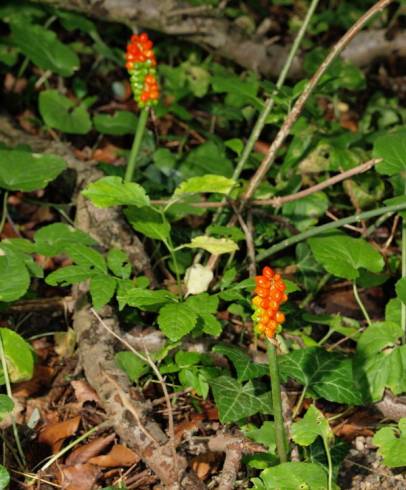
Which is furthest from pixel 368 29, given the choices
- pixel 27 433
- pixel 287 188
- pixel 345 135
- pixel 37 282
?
pixel 27 433

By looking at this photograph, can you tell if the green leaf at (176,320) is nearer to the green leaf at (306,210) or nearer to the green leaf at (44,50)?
the green leaf at (306,210)

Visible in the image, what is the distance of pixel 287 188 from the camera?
2.75 meters

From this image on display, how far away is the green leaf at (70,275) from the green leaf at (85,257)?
0.11 feet

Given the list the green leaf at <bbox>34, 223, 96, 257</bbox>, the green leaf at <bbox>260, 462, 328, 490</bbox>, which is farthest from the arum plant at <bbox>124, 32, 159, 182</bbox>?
the green leaf at <bbox>260, 462, 328, 490</bbox>

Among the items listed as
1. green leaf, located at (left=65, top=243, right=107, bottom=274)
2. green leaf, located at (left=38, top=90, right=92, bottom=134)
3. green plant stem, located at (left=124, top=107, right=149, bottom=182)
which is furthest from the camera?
green leaf, located at (left=38, top=90, right=92, bottom=134)

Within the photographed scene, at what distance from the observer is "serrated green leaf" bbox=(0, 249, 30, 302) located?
2006mm

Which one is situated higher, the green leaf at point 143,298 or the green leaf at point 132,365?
the green leaf at point 143,298

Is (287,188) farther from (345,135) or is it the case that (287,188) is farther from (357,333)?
(357,333)

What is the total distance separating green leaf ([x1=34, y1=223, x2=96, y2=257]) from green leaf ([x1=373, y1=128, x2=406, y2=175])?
906 mm

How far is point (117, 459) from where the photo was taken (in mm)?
2010

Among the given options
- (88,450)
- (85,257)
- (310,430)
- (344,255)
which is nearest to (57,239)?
(85,257)

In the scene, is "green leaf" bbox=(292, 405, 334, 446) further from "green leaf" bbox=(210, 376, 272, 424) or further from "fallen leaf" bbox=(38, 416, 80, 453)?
"fallen leaf" bbox=(38, 416, 80, 453)

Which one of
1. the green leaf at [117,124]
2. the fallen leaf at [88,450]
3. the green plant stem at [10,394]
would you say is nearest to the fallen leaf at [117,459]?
the fallen leaf at [88,450]

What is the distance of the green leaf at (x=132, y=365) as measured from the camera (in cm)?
210
